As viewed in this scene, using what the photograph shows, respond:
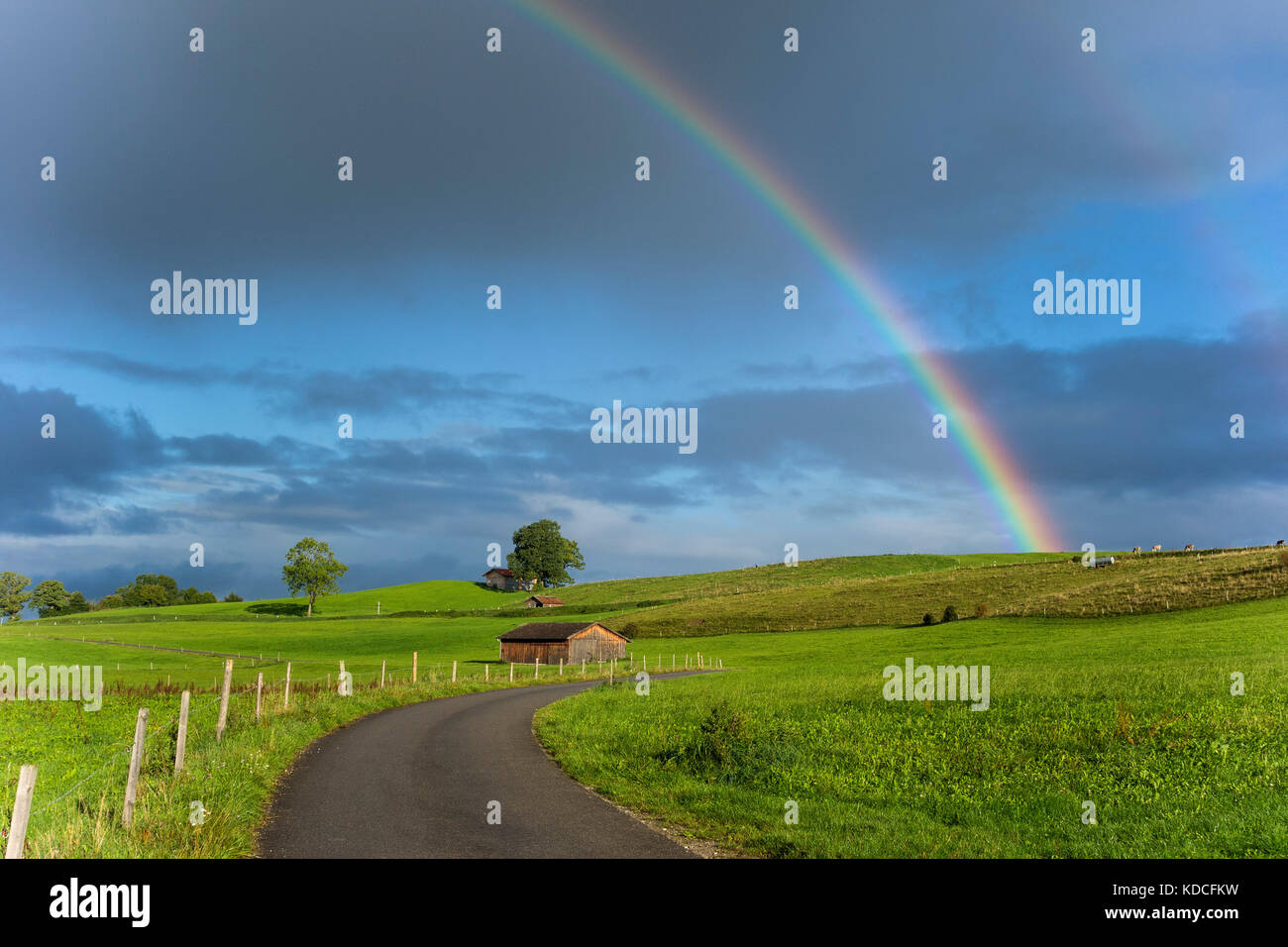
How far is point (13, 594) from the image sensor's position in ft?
614

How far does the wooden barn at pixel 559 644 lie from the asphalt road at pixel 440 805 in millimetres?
58832

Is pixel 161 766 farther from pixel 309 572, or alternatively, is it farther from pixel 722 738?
pixel 309 572

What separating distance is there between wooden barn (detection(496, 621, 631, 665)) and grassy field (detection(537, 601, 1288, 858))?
53.3 meters

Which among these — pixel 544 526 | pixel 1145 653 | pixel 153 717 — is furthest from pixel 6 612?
pixel 1145 653

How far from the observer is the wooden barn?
274 ft

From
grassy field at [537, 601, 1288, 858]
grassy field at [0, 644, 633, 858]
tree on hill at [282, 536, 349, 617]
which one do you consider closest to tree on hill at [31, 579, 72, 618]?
tree on hill at [282, 536, 349, 617]

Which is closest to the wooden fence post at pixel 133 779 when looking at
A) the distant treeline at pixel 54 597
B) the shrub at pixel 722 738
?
the shrub at pixel 722 738

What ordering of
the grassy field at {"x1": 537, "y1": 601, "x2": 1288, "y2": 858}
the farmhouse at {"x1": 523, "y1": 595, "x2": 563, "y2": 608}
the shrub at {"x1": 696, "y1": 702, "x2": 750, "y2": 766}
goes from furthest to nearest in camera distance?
the farmhouse at {"x1": 523, "y1": 595, "x2": 563, "y2": 608}, the shrub at {"x1": 696, "y1": 702, "x2": 750, "y2": 766}, the grassy field at {"x1": 537, "y1": 601, "x2": 1288, "y2": 858}

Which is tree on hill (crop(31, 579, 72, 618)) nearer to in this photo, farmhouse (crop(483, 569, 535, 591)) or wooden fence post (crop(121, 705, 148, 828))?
farmhouse (crop(483, 569, 535, 591))

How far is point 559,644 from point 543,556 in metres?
105

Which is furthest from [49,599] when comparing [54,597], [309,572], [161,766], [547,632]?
[161,766]

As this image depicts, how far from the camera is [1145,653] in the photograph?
37.0 m
